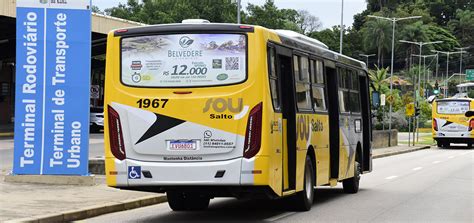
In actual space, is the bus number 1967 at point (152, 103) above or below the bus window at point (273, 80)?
below

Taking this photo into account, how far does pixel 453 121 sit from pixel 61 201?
38.5 m

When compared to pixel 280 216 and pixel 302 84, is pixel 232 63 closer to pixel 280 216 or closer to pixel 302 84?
pixel 302 84

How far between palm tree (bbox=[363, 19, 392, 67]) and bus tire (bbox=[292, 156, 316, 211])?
143 meters

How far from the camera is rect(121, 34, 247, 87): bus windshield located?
11125 millimetres

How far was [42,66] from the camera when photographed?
15.6m

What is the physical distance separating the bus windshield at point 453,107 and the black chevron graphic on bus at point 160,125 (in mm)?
39620

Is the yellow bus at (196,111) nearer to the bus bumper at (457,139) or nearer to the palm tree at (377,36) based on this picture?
the bus bumper at (457,139)

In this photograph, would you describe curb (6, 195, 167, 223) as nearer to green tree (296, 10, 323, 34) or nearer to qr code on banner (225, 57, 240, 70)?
qr code on banner (225, 57, 240, 70)

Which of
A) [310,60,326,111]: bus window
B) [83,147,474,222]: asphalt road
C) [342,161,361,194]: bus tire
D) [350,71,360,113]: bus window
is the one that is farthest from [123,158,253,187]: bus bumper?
[342,161,361,194]: bus tire

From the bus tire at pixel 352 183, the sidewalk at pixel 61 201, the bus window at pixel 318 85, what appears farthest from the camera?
the bus tire at pixel 352 183

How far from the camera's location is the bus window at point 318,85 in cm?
1394

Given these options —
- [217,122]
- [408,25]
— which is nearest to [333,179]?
[217,122]

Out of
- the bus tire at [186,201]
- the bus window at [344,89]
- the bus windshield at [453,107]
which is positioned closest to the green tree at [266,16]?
the bus windshield at [453,107]

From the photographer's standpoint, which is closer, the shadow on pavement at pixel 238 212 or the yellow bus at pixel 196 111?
the yellow bus at pixel 196 111
